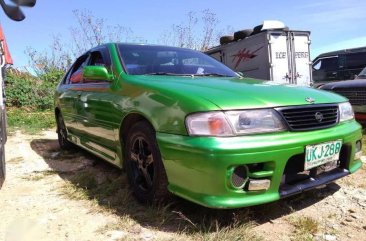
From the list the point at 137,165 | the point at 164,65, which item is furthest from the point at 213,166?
the point at 164,65

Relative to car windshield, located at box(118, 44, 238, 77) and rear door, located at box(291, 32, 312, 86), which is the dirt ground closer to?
car windshield, located at box(118, 44, 238, 77)

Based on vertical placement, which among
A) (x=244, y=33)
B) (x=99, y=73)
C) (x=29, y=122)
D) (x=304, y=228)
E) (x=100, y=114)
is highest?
(x=244, y=33)

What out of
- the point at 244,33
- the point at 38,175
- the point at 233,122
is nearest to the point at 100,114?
the point at 38,175

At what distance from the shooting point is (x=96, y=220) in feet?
10.0

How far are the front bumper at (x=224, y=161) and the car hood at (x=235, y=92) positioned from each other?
0.23 meters

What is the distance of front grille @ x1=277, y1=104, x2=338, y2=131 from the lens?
277cm

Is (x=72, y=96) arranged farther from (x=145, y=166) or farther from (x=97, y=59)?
(x=145, y=166)

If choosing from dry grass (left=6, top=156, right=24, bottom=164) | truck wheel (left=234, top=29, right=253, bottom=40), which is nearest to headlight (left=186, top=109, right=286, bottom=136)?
dry grass (left=6, top=156, right=24, bottom=164)

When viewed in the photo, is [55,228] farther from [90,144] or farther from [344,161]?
[344,161]

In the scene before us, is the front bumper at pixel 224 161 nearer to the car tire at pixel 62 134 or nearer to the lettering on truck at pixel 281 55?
the car tire at pixel 62 134

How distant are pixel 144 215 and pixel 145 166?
0.39 m

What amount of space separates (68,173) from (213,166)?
2.57 metres

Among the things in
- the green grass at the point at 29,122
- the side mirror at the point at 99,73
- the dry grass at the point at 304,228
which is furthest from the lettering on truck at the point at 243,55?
the dry grass at the point at 304,228

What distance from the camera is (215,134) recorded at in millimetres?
2578
